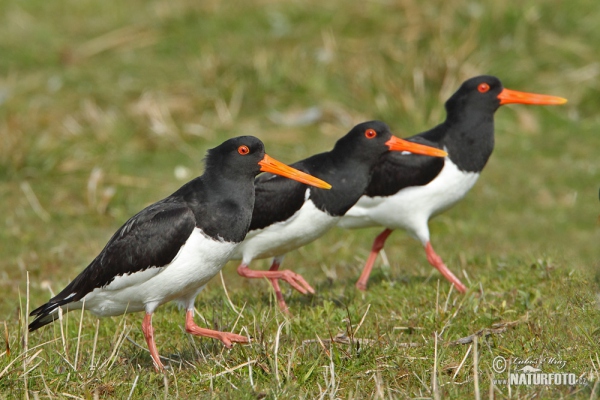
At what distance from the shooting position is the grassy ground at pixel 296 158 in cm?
473

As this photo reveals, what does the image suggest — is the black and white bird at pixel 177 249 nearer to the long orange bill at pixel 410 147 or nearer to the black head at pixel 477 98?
the long orange bill at pixel 410 147

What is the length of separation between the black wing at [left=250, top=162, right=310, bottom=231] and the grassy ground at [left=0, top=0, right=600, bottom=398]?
636 millimetres

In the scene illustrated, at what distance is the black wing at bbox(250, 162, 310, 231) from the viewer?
6.31 metres

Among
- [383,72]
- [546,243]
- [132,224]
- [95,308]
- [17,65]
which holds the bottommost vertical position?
[546,243]

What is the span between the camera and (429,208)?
706 centimetres

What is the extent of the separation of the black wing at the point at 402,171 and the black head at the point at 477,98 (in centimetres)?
41

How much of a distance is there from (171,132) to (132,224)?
5.29m

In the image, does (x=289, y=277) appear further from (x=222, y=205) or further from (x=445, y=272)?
(x=445, y=272)

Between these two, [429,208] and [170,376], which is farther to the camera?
[429,208]

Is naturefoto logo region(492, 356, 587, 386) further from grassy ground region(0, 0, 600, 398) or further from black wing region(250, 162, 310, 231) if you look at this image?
black wing region(250, 162, 310, 231)

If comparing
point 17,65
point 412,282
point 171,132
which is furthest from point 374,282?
point 17,65

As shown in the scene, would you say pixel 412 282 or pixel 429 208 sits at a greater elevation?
pixel 429 208

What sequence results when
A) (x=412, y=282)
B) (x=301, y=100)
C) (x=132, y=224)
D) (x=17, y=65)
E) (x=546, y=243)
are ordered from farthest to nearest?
(x=17, y=65), (x=301, y=100), (x=546, y=243), (x=412, y=282), (x=132, y=224)

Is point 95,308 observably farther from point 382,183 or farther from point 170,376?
point 382,183
